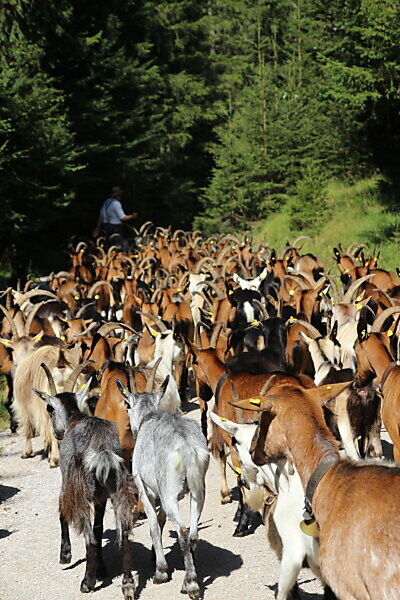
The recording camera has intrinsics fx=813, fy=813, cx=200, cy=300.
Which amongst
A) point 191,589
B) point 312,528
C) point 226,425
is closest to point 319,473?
point 312,528

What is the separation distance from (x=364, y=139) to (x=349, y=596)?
89.1 ft

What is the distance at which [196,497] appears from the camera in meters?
6.43

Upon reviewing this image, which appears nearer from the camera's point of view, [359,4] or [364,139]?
[359,4]

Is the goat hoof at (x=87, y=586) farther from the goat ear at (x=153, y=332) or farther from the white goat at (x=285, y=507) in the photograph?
the goat ear at (x=153, y=332)

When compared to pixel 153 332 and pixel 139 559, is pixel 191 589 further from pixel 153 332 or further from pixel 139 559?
pixel 153 332

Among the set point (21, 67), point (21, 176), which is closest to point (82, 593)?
point (21, 176)

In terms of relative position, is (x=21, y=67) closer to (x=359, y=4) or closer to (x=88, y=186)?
(x=88, y=186)

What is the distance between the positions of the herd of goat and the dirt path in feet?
0.65

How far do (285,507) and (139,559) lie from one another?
8.63 ft

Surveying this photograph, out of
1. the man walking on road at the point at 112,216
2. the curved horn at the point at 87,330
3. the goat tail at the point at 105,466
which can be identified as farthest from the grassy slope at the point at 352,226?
the goat tail at the point at 105,466

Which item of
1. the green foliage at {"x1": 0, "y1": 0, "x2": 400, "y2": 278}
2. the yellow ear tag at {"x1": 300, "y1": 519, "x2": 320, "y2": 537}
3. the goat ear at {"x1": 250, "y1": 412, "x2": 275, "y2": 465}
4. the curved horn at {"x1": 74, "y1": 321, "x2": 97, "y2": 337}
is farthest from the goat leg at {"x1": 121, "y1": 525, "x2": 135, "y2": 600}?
the green foliage at {"x1": 0, "y1": 0, "x2": 400, "y2": 278}

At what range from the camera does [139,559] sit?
24.4 feet

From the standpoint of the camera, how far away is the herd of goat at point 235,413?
435cm

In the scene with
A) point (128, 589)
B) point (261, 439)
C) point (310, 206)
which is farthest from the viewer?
point (310, 206)
